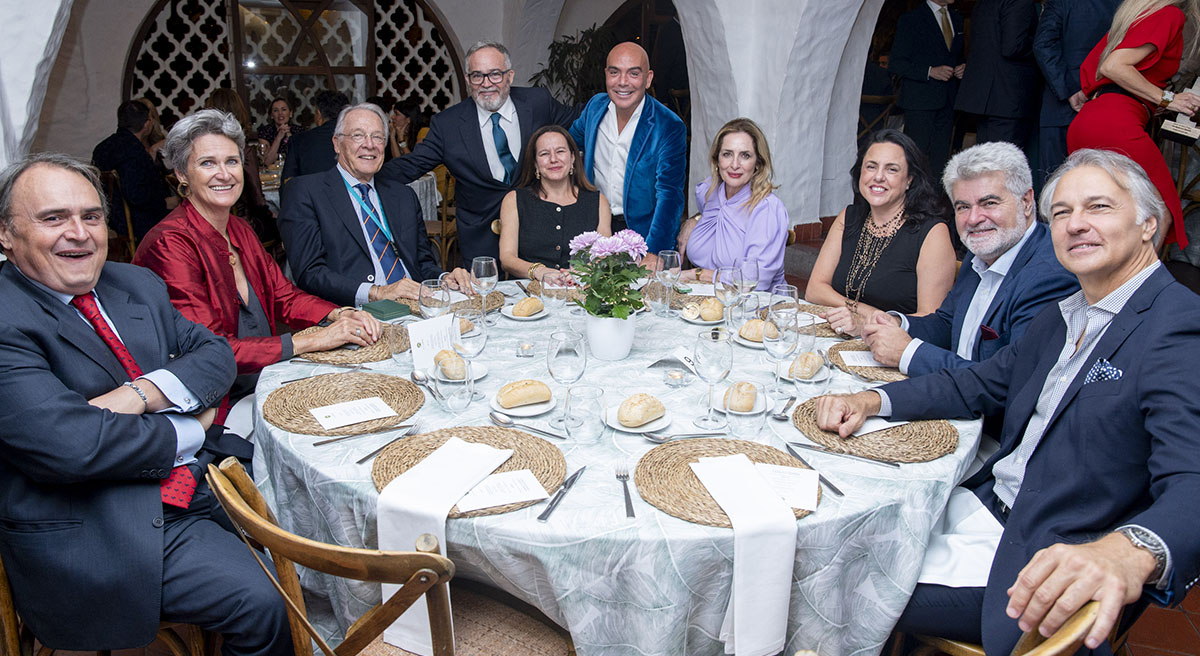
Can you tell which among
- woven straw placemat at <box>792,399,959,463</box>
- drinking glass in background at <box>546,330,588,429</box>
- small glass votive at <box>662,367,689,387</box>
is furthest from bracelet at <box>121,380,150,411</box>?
woven straw placemat at <box>792,399,959,463</box>

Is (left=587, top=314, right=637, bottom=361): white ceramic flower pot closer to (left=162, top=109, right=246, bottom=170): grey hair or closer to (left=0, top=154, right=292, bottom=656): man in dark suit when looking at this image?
(left=0, top=154, right=292, bottom=656): man in dark suit

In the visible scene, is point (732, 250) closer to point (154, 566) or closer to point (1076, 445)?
point (1076, 445)

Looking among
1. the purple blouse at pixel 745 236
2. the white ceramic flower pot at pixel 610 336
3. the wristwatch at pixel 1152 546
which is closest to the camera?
the wristwatch at pixel 1152 546

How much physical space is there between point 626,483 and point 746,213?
2108 millimetres

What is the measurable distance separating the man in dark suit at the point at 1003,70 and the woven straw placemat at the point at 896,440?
391 centimetres

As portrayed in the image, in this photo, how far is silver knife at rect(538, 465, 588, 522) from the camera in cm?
138

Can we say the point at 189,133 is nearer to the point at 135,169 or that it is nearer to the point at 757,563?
the point at 757,563

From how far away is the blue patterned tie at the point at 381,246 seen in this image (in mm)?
3324

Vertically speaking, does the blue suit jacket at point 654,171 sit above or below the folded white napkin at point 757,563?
above

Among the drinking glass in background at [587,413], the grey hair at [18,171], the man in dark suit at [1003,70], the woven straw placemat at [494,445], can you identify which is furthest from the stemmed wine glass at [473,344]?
the man in dark suit at [1003,70]

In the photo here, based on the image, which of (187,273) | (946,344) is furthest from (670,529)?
(187,273)

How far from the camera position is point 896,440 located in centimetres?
170

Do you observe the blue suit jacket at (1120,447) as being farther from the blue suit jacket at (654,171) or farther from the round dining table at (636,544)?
the blue suit jacket at (654,171)

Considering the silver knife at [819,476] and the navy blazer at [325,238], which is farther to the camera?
the navy blazer at [325,238]
